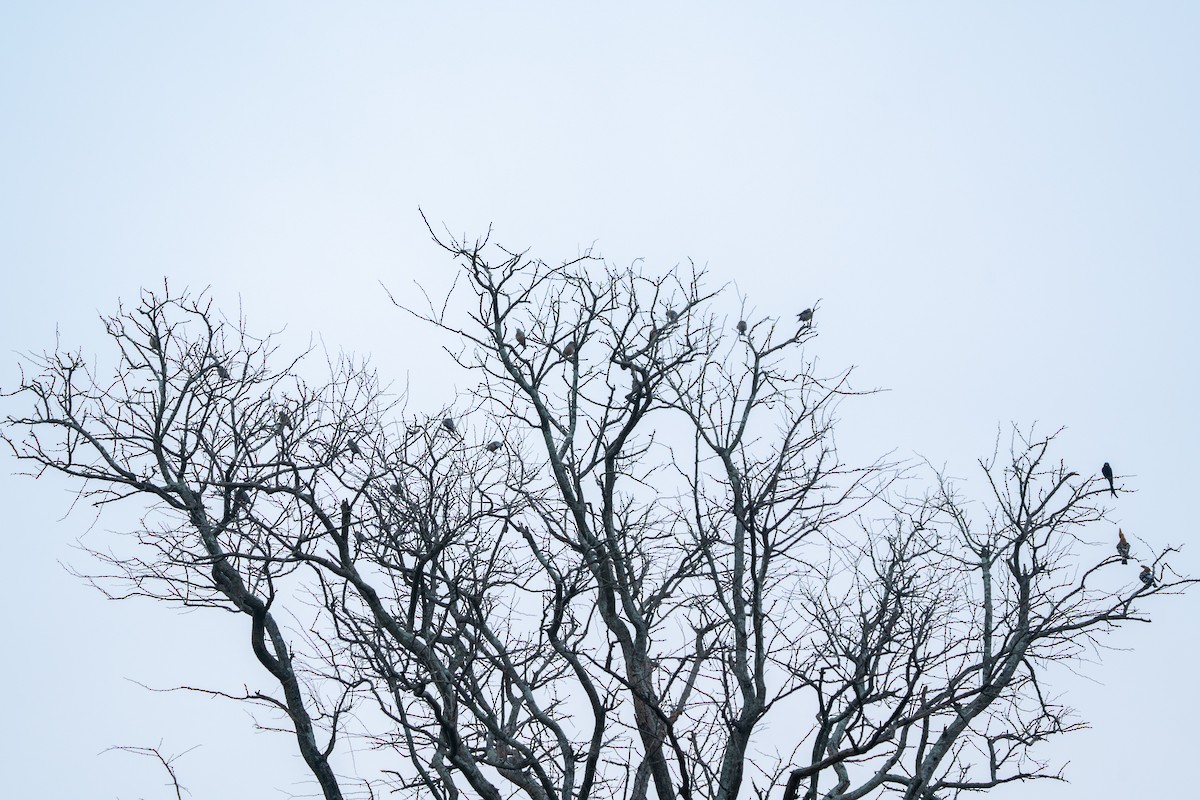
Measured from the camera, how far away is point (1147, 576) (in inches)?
378

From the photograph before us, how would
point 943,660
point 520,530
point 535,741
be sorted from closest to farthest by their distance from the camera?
point 943,660, point 535,741, point 520,530

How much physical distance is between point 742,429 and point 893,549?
1.89m

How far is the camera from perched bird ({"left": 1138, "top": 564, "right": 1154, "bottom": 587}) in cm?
959

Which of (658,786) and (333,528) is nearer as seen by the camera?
(333,528)

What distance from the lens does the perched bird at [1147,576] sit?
959 cm

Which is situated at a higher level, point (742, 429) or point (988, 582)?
point (742, 429)

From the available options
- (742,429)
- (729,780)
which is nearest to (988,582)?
(742,429)

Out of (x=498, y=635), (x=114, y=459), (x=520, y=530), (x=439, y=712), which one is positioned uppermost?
(x=114, y=459)

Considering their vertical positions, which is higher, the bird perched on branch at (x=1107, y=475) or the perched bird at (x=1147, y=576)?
the bird perched on branch at (x=1107, y=475)

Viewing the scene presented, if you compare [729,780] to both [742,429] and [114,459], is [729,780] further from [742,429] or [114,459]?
[114,459]

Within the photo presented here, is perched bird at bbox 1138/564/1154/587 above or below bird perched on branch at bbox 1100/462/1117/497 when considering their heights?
below

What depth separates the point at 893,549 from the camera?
34.3 ft

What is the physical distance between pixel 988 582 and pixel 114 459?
7.99 meters

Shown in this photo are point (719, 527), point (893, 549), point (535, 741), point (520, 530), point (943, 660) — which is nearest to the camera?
point (943, 660)
